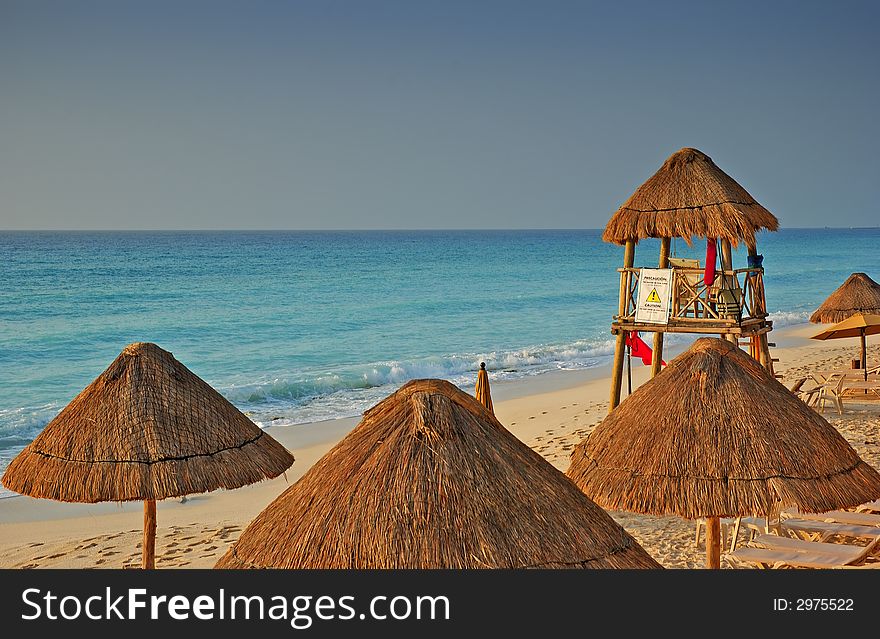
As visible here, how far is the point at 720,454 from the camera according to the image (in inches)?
197

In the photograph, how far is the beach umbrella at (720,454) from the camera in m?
4.89

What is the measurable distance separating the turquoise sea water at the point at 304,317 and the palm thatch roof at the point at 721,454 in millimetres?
6529

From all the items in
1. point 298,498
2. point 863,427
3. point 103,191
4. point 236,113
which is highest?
point 236,113

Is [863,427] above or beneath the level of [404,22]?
beneath

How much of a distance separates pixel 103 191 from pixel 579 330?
1705 inches

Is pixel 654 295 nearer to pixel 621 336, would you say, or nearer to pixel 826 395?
pixel 621 336

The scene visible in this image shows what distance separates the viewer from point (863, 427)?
1167 centimetres

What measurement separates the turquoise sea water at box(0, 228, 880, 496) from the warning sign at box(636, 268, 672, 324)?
3.66ft

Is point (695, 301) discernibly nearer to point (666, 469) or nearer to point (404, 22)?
point (666, 469)

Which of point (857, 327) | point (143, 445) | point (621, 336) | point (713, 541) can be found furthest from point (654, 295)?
point (143, 445)

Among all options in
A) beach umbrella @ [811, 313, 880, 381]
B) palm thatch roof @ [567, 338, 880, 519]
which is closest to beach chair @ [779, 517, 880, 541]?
palm thatch roof @ [567, 338, 880, 519]

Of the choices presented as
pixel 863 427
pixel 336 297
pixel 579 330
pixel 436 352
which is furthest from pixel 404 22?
pixel 863 427

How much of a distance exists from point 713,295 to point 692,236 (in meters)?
0.74

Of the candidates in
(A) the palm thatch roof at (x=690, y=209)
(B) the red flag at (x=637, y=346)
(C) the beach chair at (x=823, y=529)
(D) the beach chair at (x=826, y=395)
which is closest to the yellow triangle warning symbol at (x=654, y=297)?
(A) the palm thatch roof at (x=690, y=209)
